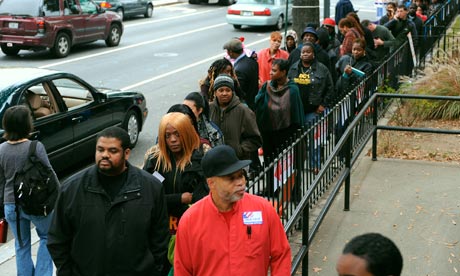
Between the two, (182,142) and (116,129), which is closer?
(116,129)

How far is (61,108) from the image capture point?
1034 cm

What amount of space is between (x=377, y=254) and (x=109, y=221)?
2.22 meters

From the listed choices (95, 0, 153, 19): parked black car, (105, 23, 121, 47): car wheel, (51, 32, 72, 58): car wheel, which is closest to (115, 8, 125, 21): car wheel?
(95, 0, 153, 19): parked black car

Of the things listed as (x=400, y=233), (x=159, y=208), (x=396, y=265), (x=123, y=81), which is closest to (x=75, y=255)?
(x=159, y=208)

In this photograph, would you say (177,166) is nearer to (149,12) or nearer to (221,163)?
(221,163)

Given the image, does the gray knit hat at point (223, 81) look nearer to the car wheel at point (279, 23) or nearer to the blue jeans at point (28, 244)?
the blue jeans at point (28, 244)

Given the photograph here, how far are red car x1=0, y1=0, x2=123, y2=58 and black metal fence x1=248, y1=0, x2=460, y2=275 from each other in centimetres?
1152

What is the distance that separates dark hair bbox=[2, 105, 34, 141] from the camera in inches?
259

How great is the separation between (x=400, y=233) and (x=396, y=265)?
16.0 ft

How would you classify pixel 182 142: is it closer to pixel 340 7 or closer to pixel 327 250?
pixel 327 250

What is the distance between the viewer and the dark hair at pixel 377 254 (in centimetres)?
308

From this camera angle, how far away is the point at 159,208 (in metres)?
5.07

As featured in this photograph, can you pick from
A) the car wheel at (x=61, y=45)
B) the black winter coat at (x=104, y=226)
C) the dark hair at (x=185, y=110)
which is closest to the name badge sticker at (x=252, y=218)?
the black winter coat at (x=104, y=226)

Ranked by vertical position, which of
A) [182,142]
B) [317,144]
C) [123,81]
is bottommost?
[123,81]
